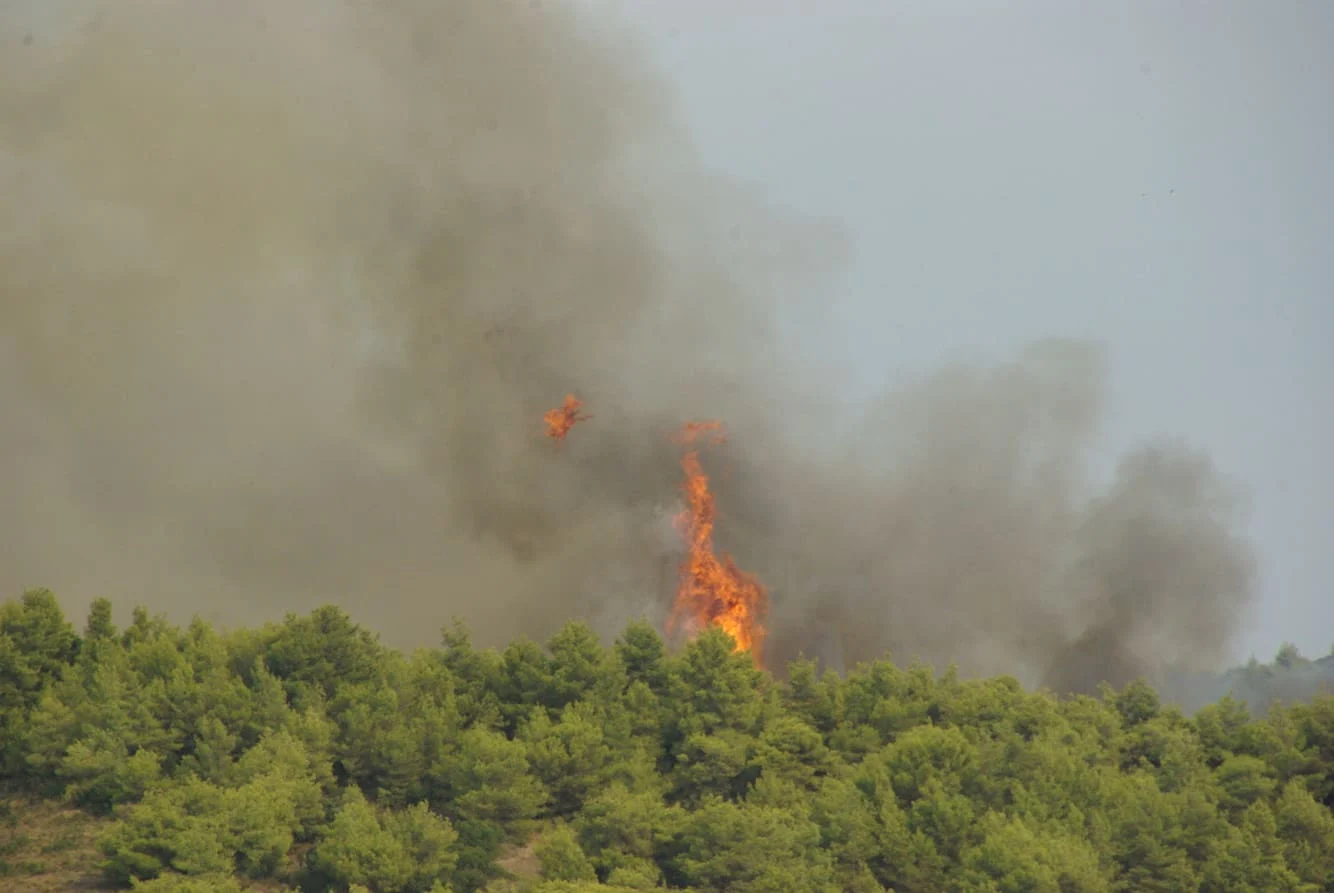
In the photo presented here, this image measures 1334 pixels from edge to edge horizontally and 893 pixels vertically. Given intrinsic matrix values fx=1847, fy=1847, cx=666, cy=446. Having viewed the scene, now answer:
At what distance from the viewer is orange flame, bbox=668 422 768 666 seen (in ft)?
334

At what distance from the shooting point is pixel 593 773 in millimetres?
72125

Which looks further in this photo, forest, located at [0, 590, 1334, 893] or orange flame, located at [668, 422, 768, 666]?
orange flame, located at [668, 422, 768, 666]

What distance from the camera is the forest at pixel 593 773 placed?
63.5 meters

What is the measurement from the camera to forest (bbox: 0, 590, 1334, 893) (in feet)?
208

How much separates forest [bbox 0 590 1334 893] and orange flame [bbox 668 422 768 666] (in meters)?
18.1

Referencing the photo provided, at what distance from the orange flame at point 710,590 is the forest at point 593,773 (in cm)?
1808

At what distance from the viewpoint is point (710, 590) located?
102750 mm

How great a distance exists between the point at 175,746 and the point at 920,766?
28341mm

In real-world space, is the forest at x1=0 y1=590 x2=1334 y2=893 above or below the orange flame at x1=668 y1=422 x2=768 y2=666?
below

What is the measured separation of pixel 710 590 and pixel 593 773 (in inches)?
1238

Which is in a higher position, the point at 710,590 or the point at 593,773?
the point at 710,590

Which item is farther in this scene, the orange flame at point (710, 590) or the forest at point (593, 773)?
the orange flame at point (710, 590)

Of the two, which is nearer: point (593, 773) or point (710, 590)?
point (593, 773)

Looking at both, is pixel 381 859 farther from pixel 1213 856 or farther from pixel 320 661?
pixel 1213 856
